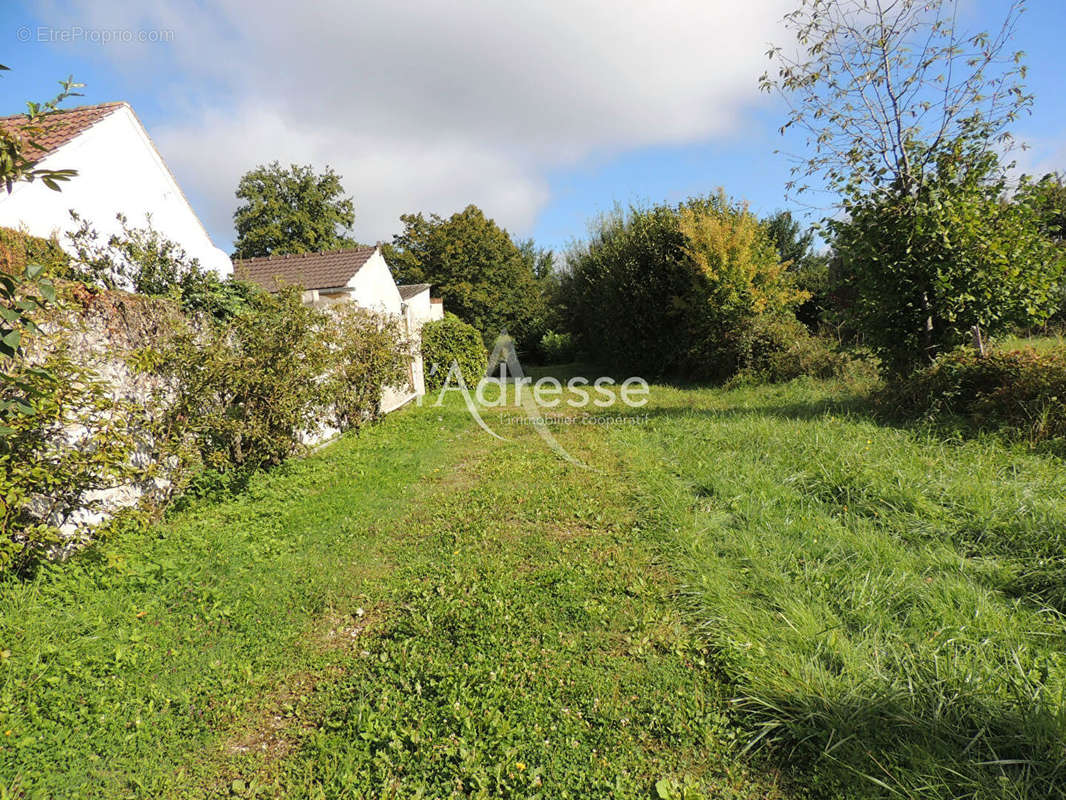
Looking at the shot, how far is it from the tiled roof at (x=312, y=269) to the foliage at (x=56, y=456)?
897 cm

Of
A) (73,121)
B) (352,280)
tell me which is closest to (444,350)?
(352,280)

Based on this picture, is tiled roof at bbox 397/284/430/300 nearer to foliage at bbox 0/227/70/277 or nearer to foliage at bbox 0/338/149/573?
foliage at bbox 0/227/70/277

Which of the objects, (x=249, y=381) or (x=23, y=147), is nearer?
(x=23, y=147)

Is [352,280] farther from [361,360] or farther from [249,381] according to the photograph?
[249,381]

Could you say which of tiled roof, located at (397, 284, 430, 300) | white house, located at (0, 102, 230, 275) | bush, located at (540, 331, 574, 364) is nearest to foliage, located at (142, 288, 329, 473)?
white house, located at (0, 102, 230, 275)

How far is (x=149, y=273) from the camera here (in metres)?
6.59

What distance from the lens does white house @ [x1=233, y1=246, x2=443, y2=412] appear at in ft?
38.8

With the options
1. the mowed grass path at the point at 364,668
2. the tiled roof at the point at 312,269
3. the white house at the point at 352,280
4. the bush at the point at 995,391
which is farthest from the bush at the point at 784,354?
the tiled roof at the point at 312,269

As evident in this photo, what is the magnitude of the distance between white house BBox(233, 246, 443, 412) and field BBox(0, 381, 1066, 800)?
7.14 metres

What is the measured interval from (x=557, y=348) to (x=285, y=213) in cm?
1935

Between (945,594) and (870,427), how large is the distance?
3.74 metres

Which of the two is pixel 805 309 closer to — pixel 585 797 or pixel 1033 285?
pixel 1033 285

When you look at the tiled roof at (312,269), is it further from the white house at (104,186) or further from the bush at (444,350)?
the bush at (444,350)

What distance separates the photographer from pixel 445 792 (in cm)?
202
